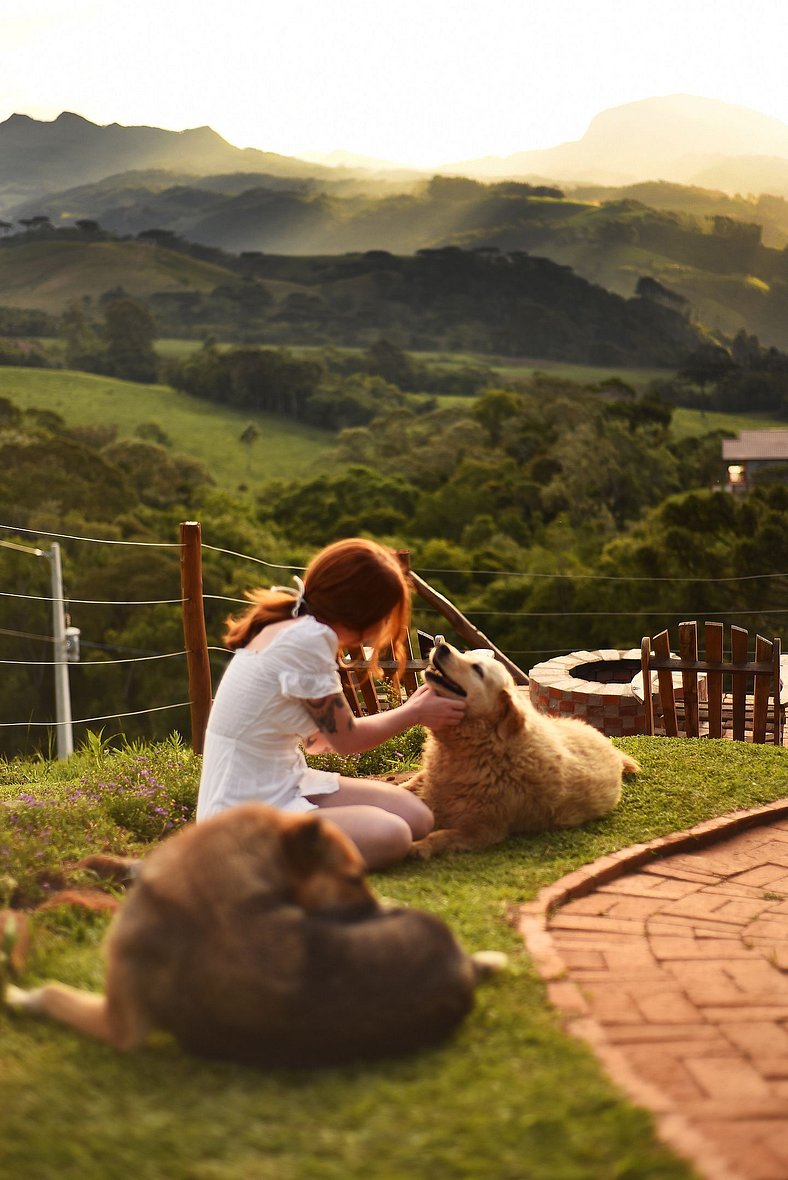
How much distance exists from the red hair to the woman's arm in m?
0.28

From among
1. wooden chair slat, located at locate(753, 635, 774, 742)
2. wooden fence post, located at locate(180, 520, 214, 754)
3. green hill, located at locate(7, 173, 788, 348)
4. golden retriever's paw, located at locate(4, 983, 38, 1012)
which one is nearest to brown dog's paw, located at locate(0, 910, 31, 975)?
golden retriever's paw, located at locate(4, 983, 38, 1012)

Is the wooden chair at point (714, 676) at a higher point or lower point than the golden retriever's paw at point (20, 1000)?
lower

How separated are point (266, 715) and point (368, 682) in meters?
3.22

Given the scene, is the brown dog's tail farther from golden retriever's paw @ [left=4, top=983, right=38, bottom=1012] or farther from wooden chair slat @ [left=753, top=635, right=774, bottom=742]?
wooden chair slat @ [left=753, top=635, right=774, bottom=742]

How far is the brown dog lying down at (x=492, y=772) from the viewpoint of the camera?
14.4 ft

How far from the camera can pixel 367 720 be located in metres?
3.88

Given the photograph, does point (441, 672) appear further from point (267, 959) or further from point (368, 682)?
point (368, 682)

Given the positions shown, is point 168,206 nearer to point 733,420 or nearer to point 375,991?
point 733,420

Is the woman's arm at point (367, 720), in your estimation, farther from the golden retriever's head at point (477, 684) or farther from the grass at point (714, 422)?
the grass at point (714, 422)

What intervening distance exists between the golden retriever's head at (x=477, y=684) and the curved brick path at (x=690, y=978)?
0.71 metres

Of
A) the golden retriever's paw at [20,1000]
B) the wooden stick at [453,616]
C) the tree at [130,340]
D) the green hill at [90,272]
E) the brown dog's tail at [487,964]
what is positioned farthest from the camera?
the green hill at [90,272]

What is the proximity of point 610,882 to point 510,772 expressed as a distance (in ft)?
2.04

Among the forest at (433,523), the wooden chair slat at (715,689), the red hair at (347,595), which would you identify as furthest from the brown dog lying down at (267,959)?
the forest at (433,523)

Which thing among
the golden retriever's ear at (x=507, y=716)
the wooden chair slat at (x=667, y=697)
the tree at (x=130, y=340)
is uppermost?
the tree at (x=130, y=340)
